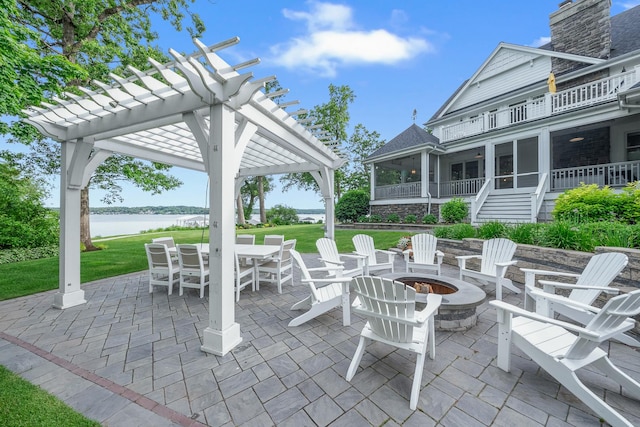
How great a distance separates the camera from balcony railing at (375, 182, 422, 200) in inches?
515

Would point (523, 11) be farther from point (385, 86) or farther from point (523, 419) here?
point (523, 419)

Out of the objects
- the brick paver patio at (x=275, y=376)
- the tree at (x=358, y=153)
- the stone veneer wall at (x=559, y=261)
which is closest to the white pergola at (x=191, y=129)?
the brick paver patio at (x=275, y=376)

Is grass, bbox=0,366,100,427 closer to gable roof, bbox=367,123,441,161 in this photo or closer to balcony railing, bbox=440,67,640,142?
gable roof, bbox=367,123,441,161

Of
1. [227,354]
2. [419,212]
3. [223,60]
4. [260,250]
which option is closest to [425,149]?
[419,212]

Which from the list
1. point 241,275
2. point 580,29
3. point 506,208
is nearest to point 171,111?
point 241,275

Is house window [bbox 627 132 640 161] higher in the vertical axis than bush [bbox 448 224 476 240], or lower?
higher

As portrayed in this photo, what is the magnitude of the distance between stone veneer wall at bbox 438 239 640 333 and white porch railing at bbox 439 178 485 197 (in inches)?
279

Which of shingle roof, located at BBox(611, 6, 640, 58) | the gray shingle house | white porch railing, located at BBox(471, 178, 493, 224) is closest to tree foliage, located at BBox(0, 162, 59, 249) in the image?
the gray shingle house

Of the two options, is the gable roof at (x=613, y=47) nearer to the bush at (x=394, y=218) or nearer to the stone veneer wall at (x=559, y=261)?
the bush at (x=394, y=218)

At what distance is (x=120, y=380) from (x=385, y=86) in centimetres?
1636

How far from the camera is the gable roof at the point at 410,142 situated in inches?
499

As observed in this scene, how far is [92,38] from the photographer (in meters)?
7.93

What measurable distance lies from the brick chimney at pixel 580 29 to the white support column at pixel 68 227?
16.6 m

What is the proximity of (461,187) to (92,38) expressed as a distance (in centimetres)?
1521
